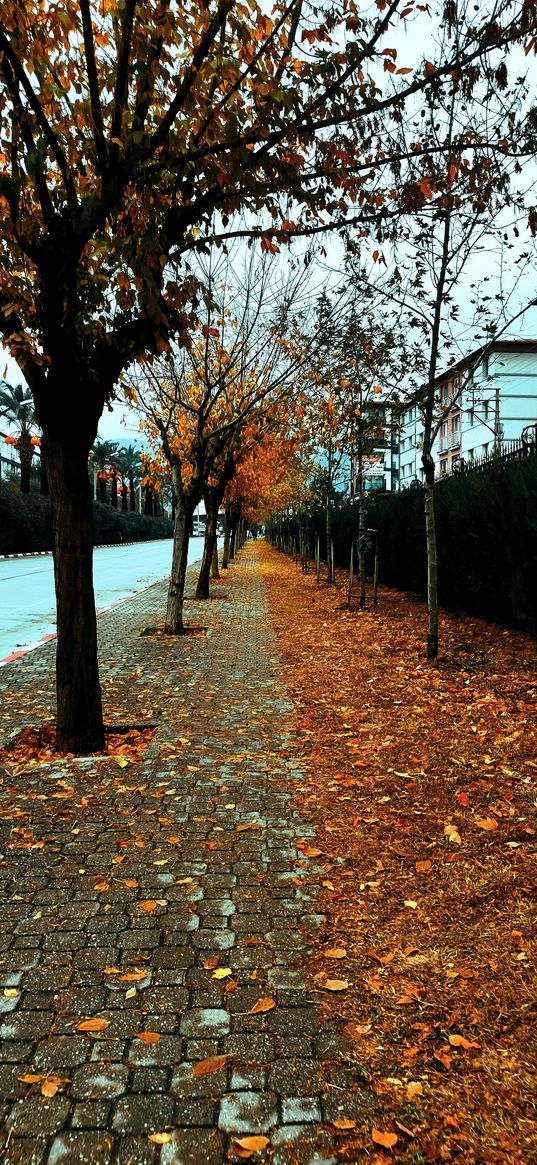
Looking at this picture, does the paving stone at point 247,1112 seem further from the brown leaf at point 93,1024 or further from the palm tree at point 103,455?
the palm tree at point 103,455

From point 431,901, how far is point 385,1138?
4.94 feet

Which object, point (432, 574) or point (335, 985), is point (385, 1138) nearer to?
point (335, 985)

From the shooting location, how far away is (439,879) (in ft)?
12.7

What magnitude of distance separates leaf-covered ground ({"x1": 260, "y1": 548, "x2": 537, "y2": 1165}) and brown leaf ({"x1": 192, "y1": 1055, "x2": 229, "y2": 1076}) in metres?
0.43

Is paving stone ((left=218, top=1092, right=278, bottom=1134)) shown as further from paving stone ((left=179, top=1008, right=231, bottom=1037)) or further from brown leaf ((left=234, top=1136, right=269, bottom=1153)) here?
paving stone ((left=179, top=1008, right=231, bottom=1037))

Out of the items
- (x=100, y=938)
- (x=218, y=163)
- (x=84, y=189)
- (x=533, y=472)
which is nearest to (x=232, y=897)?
(x=100, y=938)

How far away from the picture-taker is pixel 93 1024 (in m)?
2.77

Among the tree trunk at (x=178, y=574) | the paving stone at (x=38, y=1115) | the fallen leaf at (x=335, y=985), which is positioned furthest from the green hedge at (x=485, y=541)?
the paving stone at (x=38, y=1115)

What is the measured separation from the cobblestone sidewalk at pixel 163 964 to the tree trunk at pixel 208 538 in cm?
1337

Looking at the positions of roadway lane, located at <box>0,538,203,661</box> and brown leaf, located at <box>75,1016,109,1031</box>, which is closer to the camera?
brown leaf, located at <box>75,1016,109,1031</box>

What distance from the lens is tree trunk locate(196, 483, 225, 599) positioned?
1966 cm

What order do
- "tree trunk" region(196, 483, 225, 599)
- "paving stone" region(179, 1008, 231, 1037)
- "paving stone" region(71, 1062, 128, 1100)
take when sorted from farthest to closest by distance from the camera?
1. "tree trunk" region(196, 483, 225, 599)
2. "paving stone" region(179, 1008, 231, 1037)
3. "paving stone" region(71, 1062, 128, 1100)

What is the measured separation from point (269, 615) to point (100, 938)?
12642 millimetres

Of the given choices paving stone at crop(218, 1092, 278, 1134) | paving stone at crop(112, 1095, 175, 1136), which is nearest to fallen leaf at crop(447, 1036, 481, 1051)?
paving stone at crop(218, 1092, 278, 1134)
